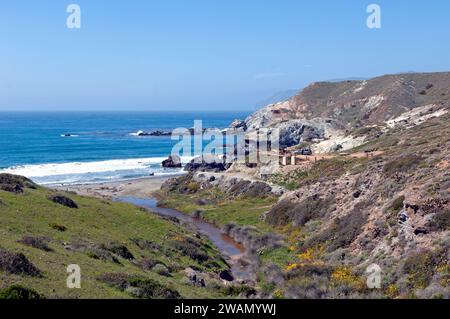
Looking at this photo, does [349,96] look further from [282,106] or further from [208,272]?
[208,272]

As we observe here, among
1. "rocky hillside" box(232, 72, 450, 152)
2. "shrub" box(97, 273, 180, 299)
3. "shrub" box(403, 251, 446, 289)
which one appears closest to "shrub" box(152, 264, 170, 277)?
"shrub" box(97, 273, 180, 299)

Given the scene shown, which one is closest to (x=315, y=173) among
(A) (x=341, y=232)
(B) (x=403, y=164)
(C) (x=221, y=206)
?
(C) (x=221, y=206)

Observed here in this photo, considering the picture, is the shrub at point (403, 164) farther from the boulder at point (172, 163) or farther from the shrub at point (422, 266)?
the boulder at point (172, 163)

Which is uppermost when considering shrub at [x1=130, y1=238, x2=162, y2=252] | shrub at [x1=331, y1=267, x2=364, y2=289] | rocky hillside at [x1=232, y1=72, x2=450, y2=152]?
rocky hillside at [x1=232, y1=72, x2=450, y2=152]

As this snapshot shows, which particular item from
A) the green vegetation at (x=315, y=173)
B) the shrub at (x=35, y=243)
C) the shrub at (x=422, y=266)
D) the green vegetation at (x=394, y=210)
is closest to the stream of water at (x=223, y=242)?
the green vegetation at (x=394, y=210)

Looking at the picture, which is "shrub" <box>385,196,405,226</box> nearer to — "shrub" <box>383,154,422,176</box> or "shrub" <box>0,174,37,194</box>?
"shrub" <box>383,154,422,176</box>

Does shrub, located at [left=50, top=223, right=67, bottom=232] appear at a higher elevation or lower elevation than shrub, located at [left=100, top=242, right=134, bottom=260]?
higher

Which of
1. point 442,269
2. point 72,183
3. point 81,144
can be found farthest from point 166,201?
point 81,144
